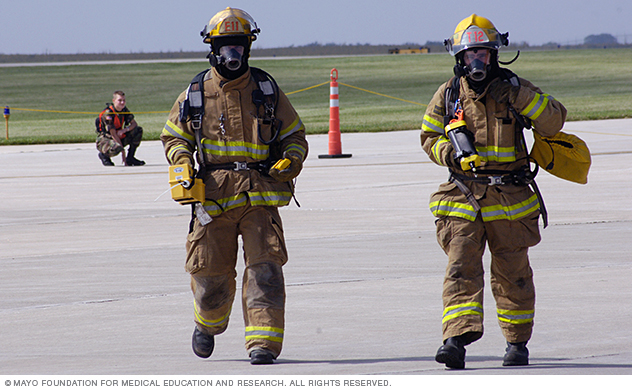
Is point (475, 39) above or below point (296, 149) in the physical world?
above

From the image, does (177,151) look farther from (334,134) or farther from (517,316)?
(334,134)

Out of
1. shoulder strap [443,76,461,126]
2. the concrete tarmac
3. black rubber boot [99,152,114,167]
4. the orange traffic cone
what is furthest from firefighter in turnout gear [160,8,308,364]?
black rubber boot [99,152,114,167]

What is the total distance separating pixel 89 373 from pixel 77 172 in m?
10.3

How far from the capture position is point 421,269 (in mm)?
6910

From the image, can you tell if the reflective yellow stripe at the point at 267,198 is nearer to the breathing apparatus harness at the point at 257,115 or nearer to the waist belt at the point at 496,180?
the breathing apparatus harness at the point at 257,115

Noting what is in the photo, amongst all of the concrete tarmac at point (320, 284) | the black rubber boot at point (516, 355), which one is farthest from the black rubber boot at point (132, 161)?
the black rubber boot at point (516, 355)

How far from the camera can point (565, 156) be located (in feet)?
15.9

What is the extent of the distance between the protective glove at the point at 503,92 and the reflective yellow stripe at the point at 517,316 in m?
1.08

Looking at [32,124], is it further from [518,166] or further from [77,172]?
[518,166]

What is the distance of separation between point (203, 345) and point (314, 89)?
39.1 meters

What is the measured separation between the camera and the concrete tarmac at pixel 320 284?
4672 mm

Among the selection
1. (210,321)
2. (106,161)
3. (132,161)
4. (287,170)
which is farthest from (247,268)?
(106,161)

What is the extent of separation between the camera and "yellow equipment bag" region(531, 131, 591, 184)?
4816mm

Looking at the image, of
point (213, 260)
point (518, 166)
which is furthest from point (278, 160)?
point (518, 166)
